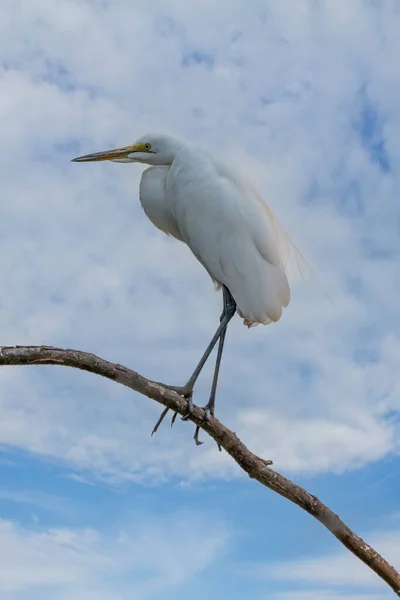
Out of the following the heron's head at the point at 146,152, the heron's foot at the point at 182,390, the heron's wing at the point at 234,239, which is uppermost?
the heron's head at the point at 146,152

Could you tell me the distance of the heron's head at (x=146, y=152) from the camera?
359 cm

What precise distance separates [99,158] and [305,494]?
6.59ft

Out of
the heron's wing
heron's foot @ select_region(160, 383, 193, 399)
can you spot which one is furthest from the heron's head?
heron's foot @ select_region(160, 383, 193, 399)

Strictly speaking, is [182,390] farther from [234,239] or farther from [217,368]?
[234,239]

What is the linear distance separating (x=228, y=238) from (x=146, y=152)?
0.75 meters

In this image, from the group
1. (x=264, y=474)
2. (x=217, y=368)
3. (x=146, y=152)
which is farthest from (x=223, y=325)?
(x=146, y=152)

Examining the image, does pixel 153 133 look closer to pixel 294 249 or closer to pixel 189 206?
pixel 189 206

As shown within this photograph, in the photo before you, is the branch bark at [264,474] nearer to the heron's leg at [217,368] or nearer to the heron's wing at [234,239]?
the heron's leg at [217,368]

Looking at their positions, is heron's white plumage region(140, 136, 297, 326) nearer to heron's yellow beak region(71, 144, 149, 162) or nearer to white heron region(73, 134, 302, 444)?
white heron region(73, 134, 302, 444)

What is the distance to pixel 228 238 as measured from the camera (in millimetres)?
3242

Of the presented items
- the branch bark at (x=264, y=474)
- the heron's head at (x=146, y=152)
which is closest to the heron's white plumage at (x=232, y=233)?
the heron's head at (x=146, y=152)

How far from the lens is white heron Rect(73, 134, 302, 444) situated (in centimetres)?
323

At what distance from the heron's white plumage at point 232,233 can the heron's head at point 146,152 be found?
0.15 meters

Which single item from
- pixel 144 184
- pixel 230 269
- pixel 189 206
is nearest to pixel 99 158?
pixel 144 184
